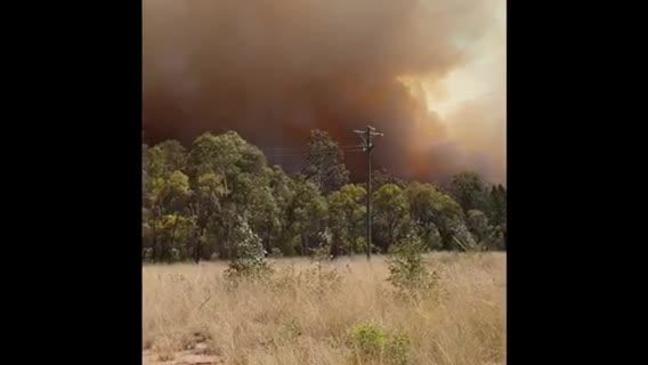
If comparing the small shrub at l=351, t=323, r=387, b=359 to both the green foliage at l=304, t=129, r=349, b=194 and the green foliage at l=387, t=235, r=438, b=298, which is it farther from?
the green foliage at l=304, t=129, r=349, b=194

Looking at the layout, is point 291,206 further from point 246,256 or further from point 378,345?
point 378,345

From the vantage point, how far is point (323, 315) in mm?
2506

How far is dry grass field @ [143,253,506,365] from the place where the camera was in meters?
2.36

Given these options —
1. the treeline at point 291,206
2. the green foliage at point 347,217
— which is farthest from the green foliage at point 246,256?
the green foliage at point 347,217

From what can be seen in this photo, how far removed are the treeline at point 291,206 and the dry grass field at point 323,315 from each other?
3.0 inches

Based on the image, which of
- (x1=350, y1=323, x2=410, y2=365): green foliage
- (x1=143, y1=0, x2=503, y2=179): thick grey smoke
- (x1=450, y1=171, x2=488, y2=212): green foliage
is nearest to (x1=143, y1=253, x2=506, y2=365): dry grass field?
(x1=350, y1=323, x2=410, y2=365): green foliage

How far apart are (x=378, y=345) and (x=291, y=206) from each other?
589mm

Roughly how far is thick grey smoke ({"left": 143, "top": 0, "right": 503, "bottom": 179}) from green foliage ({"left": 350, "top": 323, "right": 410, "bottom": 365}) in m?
0.59

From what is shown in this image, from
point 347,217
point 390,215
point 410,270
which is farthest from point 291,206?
point 410,270
